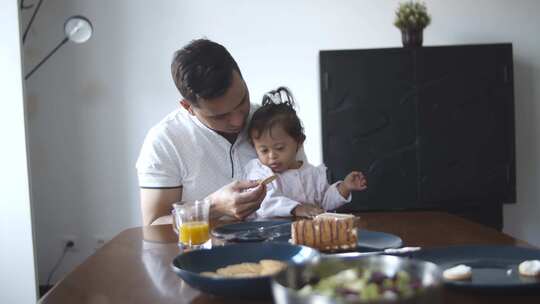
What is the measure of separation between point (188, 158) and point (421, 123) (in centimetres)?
165

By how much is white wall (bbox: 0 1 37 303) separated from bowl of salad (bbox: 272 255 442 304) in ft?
7.69

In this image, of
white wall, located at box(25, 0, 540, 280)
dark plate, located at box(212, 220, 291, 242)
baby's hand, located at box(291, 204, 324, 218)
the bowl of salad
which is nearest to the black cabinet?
white wall, located at box(25, 0, 540, 280)

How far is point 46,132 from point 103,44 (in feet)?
2.03

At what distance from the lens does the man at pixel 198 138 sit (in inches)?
68.9

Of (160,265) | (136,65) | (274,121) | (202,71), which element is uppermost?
(136,65)

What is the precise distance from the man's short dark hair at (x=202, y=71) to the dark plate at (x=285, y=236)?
20.6 inches

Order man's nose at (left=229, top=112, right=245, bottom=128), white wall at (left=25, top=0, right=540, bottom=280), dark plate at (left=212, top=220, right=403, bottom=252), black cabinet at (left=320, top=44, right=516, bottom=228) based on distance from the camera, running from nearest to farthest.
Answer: dark plate at (left=212, top=220, right=403, bottom=252) → man's nose at (left=229, top=112, right=245, bottom=128) → black cabinet at (left=320, top=44, right=516, bottom=228) → white wall at (left=25, top=0, right=540, bottom=280)

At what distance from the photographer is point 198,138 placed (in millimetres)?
1911

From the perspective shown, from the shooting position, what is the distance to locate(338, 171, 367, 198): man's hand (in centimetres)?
176

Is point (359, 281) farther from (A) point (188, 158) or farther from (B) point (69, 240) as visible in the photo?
(B) point (69, 240)

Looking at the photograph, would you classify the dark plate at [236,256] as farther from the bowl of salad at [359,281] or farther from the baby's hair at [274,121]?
the baby's hair at [274,121]

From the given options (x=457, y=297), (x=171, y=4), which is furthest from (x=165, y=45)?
(x=457, y=297)

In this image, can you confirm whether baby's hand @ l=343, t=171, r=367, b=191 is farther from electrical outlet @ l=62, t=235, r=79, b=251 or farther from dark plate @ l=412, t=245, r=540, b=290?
electrical outlet @ l=62, t=235, r=79, b=251

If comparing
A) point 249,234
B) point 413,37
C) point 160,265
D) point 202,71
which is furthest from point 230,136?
point 413,37
